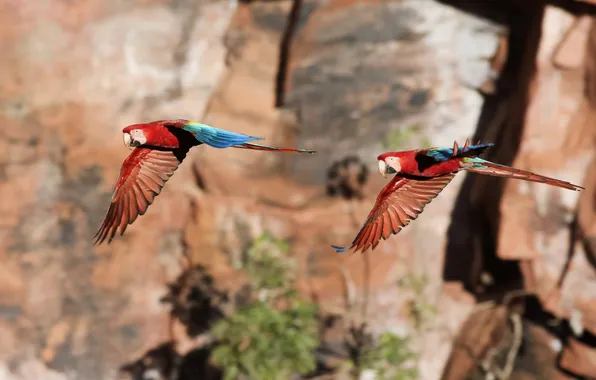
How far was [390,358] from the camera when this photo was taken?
2.99 meters

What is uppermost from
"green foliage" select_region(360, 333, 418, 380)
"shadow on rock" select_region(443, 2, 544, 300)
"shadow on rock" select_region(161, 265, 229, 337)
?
"shadow on rock" select_region(443, 2, 544, 300)

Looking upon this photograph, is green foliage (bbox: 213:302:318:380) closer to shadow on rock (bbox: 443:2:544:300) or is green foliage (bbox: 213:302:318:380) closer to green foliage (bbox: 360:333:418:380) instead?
green foliage (bbox: 360:333:418:380)

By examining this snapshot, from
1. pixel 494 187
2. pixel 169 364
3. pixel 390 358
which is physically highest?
pixel 494 187

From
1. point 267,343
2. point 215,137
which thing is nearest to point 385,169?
point 215,137

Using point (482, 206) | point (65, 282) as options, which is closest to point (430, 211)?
point (482, 206)

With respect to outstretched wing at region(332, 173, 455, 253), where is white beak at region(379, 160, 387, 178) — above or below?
above

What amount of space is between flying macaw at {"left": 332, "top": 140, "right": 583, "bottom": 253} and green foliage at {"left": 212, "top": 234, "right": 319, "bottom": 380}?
203cm

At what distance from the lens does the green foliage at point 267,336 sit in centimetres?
277

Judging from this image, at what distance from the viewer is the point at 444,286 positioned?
11.8 ft

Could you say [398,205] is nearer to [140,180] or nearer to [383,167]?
[383,167]

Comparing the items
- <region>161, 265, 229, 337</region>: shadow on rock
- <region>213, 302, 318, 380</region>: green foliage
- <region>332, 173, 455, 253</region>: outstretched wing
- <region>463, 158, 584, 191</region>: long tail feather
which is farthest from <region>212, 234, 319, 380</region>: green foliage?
<region>463, 158, 584, 191</region>: long tail feather

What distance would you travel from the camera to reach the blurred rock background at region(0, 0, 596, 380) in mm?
3371

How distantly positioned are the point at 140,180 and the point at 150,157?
1.6 inches

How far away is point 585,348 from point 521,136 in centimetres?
117
